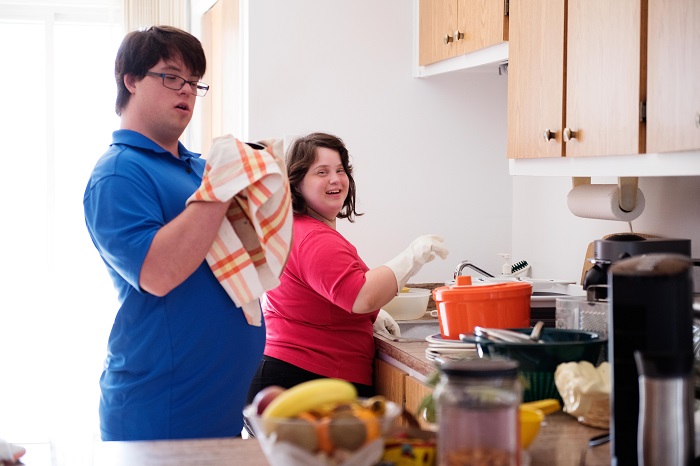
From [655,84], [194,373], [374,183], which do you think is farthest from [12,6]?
[655,84]

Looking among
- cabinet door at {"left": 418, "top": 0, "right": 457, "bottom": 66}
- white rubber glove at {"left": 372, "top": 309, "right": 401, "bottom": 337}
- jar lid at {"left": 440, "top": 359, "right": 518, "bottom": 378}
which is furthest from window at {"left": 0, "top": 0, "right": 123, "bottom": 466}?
jar lid at {"left": 440, "top": 359, "right": 518, "bottom": 378}

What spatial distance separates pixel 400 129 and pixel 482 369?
7.75 ft

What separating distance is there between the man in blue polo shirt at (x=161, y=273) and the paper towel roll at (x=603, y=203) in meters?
0.99

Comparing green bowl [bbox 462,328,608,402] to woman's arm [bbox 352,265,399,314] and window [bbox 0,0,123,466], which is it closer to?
woman's arm [bbox 352,265,399,314]

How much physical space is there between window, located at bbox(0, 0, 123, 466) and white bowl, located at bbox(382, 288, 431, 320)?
2010 millimetres

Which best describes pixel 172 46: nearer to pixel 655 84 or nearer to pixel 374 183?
pixel 655 84

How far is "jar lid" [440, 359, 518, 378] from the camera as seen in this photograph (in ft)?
3.84

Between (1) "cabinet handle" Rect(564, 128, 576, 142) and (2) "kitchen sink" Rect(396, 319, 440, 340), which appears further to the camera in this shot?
(2) "kitchen sink" Rect(396, 319, 440, 340)

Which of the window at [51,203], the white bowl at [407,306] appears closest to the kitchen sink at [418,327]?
the white bowl at [407,306]

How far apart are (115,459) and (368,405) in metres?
0.47

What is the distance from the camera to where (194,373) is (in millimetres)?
2000

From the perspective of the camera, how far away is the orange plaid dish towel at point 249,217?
1879mm

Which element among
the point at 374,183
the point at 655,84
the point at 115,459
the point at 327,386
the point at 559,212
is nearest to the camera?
the point at 327,386

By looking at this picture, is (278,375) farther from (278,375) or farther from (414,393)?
(414,393)
